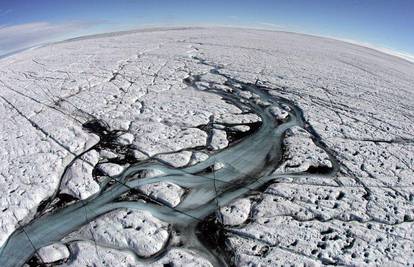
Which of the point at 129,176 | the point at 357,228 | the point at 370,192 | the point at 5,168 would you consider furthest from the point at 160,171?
the point at 370,192

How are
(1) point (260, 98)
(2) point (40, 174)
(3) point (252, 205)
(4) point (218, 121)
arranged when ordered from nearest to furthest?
(3) point (252, 205), (2) point (40, 174), (4) point (218, 121), (1) point (260, 98)

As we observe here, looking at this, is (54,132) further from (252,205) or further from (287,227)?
(287,227)

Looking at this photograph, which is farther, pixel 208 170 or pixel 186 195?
pixel 208 170

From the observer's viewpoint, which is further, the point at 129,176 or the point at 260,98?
the point at 260,98
